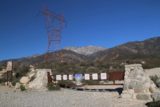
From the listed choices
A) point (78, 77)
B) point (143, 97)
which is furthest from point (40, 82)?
point (143, 97)

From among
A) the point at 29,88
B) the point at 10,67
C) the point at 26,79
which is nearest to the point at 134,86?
the point at 29,88

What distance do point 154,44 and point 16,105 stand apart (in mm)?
112875

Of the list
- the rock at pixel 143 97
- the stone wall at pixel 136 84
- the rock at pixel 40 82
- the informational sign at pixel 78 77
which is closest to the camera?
the rock at pixel 143 97

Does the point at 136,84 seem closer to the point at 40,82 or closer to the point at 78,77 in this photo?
the point at 40,82

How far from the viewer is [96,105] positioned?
1307 centimetres

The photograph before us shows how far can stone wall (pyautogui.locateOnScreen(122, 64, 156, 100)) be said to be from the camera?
15.3 metres

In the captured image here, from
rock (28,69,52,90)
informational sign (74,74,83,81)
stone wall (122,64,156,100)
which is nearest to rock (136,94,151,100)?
stone wall (122,64,156,100)

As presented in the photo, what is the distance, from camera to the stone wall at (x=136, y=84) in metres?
15.3

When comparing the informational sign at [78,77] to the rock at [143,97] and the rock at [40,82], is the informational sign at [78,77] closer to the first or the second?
the rock at [40,82]

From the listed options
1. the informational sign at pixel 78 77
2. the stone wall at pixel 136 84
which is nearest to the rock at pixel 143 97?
the stone wall at pixel 136 84

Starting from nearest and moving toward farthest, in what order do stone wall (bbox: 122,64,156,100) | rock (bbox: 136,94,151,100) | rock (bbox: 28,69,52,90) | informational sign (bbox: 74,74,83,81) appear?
rock (bbox: 136,94,151,100) < stone wall (bbox: 122,64,156,100) < rock (bbox: 28,69,52,90) < informational sign (bbox: 74,74,83,81)

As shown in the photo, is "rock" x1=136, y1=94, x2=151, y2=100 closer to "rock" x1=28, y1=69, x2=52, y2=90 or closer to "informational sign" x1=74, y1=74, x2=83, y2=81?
"rock" x1=28, y1=69, x2=52, y2=90

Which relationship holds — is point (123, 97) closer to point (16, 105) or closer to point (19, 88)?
point (16, 105)

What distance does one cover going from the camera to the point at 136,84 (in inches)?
608
